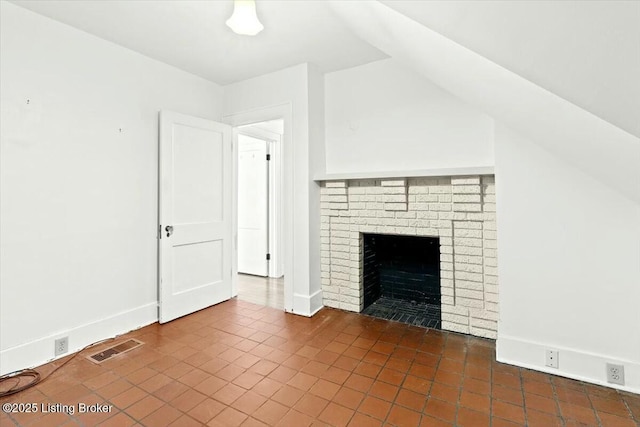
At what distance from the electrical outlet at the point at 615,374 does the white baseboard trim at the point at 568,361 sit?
0.02 m

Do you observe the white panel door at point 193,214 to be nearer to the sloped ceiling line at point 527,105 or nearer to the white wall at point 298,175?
the white wall at point 298,175

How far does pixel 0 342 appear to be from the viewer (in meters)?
2.21

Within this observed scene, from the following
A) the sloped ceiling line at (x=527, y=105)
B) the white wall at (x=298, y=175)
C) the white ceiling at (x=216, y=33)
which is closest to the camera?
the sloped ceiling line at (x=527, y=105)

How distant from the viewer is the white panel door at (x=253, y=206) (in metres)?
4.94

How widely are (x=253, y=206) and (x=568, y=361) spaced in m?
4.19

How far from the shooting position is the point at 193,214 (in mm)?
3428

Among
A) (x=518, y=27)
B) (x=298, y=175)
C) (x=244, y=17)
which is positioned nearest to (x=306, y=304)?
(x=298, y=175)

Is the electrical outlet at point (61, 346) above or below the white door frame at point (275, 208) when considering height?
below

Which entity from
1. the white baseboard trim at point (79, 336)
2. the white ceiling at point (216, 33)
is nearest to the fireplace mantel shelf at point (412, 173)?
the white ceiling at point (216, 33)

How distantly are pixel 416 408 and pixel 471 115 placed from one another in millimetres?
2404

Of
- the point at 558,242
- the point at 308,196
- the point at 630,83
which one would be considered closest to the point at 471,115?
the point at 558,242

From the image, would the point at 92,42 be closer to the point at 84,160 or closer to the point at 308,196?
the point at 84,160

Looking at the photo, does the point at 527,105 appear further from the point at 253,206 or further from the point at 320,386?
the point at 253,206

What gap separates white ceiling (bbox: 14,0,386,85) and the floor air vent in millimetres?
2704
